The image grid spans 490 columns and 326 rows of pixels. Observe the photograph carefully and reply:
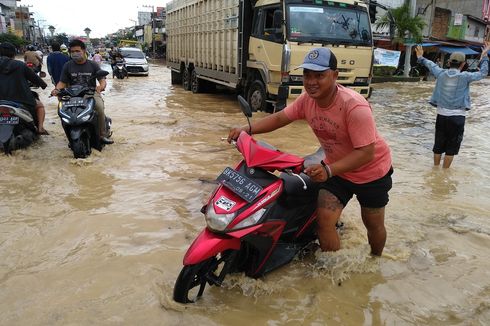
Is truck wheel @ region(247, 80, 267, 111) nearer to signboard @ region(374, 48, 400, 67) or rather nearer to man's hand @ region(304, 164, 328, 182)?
man's hand @ region(304, 164, 328, 182)

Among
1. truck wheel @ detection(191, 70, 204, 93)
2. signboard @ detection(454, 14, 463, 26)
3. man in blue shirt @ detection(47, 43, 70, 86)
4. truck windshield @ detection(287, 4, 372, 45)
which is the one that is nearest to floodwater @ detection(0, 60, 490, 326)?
truck windshield @ detection(287, 4, 372, 45)

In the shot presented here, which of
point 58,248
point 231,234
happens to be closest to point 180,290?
point 231,234

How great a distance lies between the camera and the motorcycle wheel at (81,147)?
568cm

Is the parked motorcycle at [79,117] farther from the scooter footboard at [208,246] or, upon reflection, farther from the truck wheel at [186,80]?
the truck wheel at [186,80]

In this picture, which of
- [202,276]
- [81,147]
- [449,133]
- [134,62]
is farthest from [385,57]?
[202,276]

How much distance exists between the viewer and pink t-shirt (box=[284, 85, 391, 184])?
2.46m

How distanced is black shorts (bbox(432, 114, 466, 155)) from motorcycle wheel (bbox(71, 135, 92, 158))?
5051 mm

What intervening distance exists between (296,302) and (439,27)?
37.9 metres

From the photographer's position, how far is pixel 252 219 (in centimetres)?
244

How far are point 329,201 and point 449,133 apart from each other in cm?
376

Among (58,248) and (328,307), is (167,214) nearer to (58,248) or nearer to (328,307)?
(58,248)

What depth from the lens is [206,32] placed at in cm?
1259

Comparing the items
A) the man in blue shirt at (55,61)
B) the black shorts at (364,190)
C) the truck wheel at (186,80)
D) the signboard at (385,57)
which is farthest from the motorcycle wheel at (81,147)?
the signboard at (385,57)

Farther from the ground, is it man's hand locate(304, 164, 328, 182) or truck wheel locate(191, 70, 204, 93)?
man's hand locate(304, 164, 328, 182)
